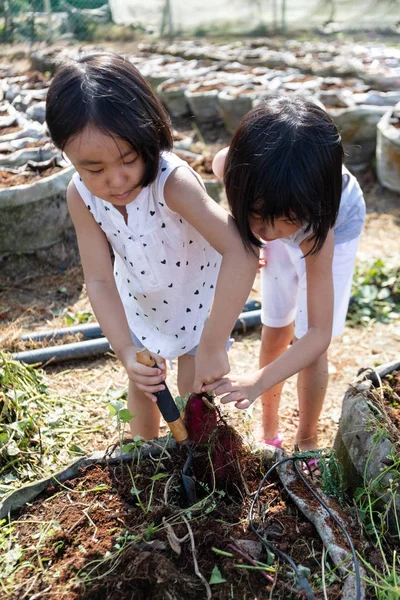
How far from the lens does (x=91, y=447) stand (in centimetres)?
252

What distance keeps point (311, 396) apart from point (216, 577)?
3.17 feet

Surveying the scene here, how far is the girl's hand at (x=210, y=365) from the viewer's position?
1.78 metres

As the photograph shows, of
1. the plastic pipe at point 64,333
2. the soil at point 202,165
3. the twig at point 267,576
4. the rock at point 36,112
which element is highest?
the twig at point 267,576

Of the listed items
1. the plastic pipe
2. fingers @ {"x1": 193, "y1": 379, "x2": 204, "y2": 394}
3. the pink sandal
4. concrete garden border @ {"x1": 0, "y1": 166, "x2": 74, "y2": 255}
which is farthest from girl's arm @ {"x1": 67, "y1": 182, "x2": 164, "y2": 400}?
concrete garden border @ {"x1": 0, "y1": 166, "x2": 74, "y2": 255}

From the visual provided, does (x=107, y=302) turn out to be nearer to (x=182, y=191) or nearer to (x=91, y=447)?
(x=182, y=191)

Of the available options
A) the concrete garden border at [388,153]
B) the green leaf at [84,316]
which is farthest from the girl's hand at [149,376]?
the concrete garden border at [388,153]

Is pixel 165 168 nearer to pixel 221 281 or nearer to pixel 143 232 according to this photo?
pixel 143 232

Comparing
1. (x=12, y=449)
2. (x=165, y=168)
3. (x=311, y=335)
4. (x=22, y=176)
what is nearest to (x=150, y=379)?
(x=311, y=335)

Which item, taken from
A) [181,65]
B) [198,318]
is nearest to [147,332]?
[198,318]

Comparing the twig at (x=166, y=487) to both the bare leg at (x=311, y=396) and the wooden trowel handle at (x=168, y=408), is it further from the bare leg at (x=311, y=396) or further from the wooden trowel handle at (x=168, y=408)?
the bare leg at (x=311, y=396)

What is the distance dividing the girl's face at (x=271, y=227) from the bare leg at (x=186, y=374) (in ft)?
2.39

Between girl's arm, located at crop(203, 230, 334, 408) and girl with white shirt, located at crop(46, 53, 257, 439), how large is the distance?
114 mm

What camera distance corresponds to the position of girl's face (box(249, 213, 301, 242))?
170 cm

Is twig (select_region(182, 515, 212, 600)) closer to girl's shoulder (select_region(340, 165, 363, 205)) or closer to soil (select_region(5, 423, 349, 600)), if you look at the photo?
soil (select_region(5, 423, 349, 600))
